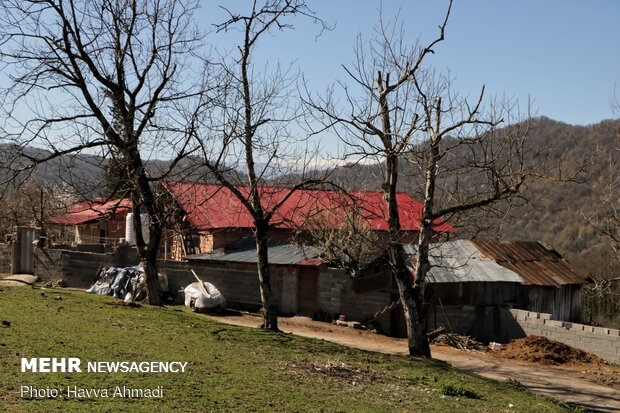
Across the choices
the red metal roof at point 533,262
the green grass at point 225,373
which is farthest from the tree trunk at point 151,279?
the red metal roof at point 533,262

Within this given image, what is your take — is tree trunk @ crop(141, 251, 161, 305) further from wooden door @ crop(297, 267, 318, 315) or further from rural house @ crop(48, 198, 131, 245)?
rural house @ crop(48, 198, 131, 245)

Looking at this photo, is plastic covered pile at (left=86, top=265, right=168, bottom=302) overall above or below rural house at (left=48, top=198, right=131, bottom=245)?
below

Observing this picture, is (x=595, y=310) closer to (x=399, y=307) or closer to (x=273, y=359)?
(x=399, y=307)

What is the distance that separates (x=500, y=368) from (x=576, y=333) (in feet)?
13.0

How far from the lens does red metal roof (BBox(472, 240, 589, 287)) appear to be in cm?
2642

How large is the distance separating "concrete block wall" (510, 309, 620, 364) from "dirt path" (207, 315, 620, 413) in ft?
3.35

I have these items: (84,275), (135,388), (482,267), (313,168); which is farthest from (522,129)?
(84,275)

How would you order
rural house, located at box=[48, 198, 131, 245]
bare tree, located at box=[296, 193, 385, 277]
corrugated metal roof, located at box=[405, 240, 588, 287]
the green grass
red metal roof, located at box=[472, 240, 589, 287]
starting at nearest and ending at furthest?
1. the green grass
2. corrugated metal roof, located at box=[405, 240, 588, 287]
3. bare tree, located at box=[296, 193, 385, 277]
4. red metal roof, located at box=[472, 240, 589, 287]
5. rural house, located at box=[48, 198, 131, 245]

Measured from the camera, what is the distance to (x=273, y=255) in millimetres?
27859

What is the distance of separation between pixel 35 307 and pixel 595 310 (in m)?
28.7

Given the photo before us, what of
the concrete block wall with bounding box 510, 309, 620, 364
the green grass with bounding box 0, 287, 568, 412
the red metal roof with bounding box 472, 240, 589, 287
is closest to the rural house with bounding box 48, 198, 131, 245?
the red metal roof with bounding box 472, 240, 589, 287

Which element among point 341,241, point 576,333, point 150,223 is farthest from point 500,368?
point 341,241

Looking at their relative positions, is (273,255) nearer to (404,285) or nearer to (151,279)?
(151,279)

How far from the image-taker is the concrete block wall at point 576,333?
2017cm
